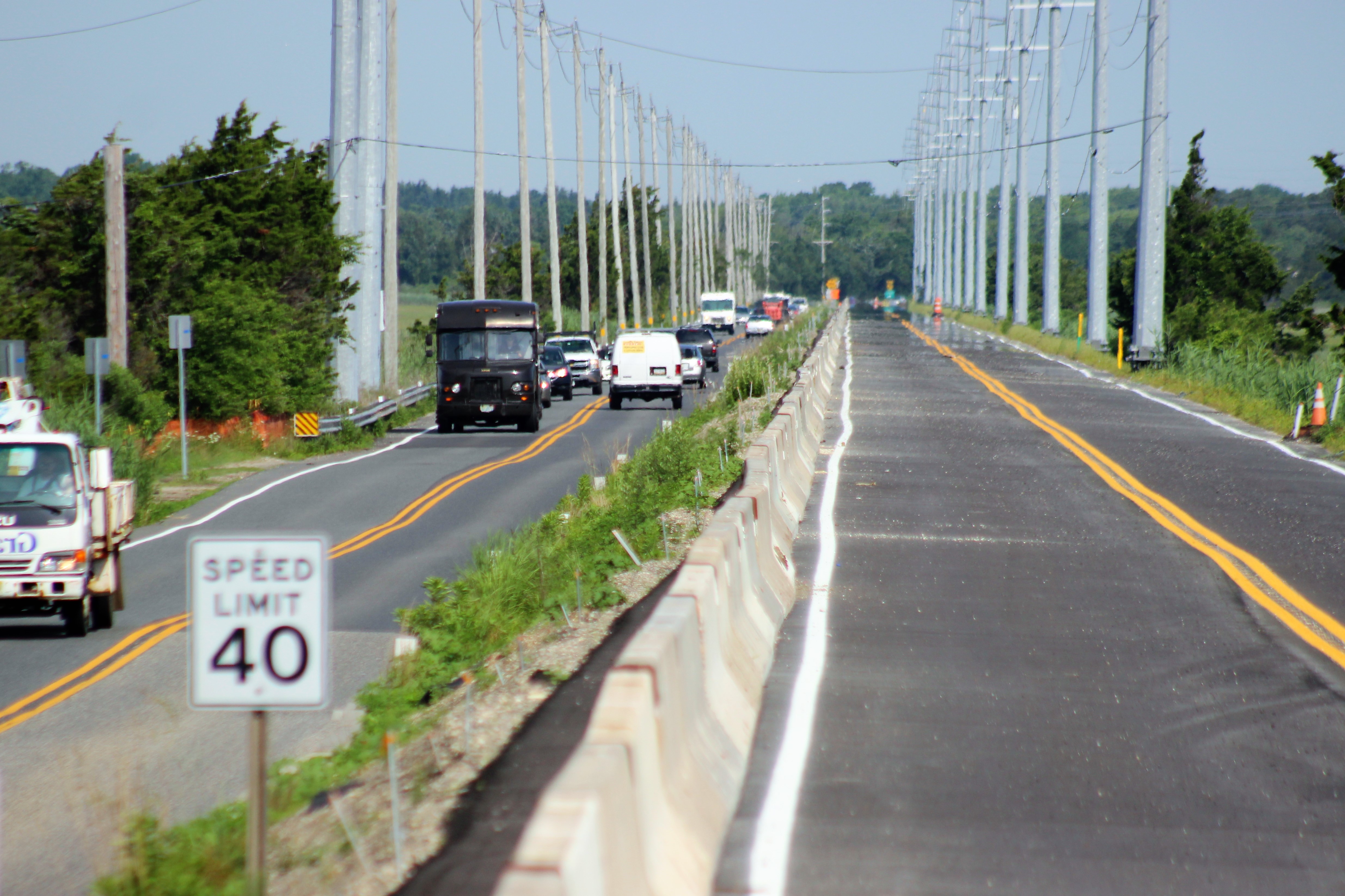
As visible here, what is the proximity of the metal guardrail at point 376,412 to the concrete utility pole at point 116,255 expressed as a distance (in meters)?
5.54

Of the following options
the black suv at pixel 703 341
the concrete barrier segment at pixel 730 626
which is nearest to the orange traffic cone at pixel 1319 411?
the concrete barrier segment at pixel 730 626

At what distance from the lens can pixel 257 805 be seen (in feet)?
18.7

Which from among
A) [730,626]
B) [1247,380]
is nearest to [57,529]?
[730,626]

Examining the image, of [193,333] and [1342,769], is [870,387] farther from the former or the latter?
[1342,769]

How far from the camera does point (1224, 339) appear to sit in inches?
2089

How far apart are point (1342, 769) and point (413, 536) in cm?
1586

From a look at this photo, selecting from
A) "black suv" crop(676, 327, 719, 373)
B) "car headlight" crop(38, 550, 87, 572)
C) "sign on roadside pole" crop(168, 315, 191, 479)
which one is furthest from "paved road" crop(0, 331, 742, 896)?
"black suv" crop(676, 327, 719, 373)

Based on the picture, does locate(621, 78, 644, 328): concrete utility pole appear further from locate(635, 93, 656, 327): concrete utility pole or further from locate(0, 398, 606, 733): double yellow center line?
locate(0, 398, 606, 733): double yellow center line

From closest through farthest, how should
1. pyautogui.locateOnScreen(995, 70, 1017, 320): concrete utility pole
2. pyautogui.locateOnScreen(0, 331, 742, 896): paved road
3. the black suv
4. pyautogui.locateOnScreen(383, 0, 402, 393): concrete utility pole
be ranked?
1. pyautogui.locateOnScreen(0, 331, 742, 896): paved road
2. pyautogui.locateOnScreen(383, 0, 402, 393): concrete utility pole
3. the black suv
4. pyautogui.locateOnScreen(995, 70, 1017, 320): concrete utility pole

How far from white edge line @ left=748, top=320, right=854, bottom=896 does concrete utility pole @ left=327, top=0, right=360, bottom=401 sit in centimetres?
2529

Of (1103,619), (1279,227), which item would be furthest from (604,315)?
A: (1279,227)

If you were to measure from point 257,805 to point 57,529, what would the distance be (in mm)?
11113

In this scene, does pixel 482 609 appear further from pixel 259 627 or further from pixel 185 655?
pixel 259 627

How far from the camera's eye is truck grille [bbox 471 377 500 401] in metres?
36.5
